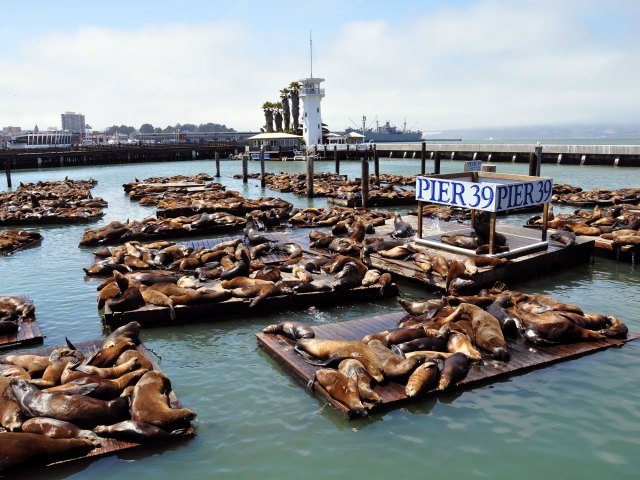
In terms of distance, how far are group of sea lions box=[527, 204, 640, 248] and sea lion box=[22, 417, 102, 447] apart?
9.83 meters

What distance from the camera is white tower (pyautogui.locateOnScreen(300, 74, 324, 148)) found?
186 ft

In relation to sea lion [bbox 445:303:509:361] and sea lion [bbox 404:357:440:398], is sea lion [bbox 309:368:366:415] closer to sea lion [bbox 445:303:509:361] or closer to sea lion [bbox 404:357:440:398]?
sea lion [bbox 404:357:440:398]

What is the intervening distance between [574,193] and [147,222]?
17.0 metres

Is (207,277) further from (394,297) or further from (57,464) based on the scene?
(57,464)

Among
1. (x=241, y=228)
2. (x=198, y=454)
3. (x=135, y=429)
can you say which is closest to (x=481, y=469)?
(x=198, y=454)

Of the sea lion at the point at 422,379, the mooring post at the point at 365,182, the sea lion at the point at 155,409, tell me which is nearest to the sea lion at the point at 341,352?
the sea lion at the point at 422,379

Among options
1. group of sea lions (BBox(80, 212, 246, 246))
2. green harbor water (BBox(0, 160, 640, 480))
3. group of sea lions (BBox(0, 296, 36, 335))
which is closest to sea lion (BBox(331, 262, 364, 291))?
green harbor water (BBox(0, 160, 640, 480))

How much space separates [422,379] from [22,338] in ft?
17.0

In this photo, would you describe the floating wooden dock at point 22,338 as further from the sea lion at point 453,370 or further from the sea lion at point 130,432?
the sea lion at point 453,370

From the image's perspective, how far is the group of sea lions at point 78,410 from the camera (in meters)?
4.39

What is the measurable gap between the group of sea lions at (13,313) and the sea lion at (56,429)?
11.0 ft

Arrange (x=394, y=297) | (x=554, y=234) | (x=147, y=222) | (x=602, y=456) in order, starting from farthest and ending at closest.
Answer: (x=147, y=222)
(x=554, y=234)
(x=394, y=297)
(x=602, y=456)

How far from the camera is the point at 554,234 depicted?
11.9 metres

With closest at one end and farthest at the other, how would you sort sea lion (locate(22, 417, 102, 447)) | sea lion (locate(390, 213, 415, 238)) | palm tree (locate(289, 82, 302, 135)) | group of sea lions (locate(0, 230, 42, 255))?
sea lion (locate(22, 417, 102, 447)) → sea lion (locate(390, 213, 415, 238)) → group of sea lions (locate(0, 230, 42, 255)) → palm tree (locate(289, 82, 302, 135))
